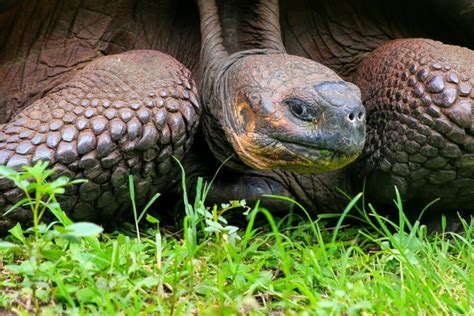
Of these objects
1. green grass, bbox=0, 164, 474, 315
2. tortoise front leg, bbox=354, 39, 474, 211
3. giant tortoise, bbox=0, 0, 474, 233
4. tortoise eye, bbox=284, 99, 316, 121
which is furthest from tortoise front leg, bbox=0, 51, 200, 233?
tortoise front leg, bbox=354, 39, 474, 211

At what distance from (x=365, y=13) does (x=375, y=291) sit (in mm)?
1851

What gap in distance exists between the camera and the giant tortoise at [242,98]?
8.47 feet

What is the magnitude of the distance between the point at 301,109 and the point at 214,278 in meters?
0.72

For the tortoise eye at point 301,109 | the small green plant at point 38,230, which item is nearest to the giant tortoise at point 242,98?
the tortoise eye at point 301,109

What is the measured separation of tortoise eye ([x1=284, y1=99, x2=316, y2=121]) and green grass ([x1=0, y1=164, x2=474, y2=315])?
17.9 inches

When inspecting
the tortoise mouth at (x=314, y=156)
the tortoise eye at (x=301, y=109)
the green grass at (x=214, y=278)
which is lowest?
the green grass at (x=214, y=278)

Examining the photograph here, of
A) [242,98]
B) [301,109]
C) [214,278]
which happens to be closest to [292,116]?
[301,109]

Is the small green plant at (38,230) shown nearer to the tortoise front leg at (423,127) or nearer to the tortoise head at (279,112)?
the tortoise head at (279,112)

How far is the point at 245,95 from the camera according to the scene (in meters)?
2.76

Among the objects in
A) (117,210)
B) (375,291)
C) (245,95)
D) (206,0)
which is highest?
(206,0)

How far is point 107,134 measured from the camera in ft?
8.52

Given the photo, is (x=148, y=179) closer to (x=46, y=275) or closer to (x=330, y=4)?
(x=46, y=275)

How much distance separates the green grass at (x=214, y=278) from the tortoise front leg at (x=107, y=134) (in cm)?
28

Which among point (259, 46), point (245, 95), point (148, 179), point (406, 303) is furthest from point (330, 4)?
→ point (406, 303)
